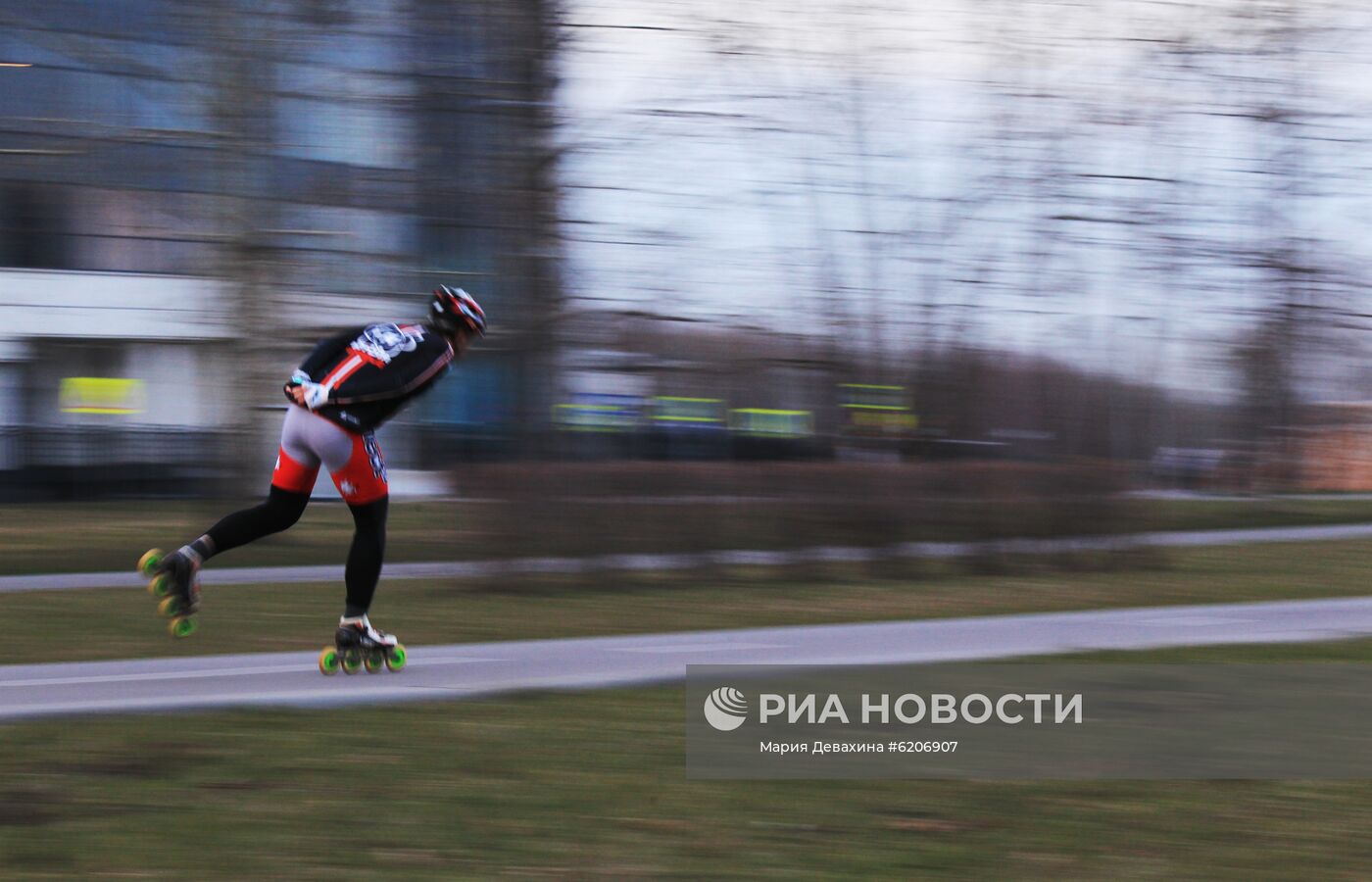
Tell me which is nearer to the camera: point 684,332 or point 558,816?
point 558,816

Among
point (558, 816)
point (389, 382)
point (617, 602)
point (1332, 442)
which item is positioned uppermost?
point (389, 382)

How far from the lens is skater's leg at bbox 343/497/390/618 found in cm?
711

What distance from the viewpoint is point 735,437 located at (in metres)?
13.2

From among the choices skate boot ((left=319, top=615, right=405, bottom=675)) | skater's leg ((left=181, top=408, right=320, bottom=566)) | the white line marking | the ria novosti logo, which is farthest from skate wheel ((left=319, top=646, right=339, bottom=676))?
the ria novosti logo

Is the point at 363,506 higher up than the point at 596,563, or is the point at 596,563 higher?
the point at 363,506

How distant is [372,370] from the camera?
274 inches

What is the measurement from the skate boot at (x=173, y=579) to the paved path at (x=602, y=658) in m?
0.30

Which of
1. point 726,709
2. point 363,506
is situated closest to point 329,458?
point 363,506

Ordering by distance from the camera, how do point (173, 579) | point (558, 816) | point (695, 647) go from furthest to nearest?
point (695, 647)
point (173, 579)
point (558, 816)

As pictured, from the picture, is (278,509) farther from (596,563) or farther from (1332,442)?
(1332,442)

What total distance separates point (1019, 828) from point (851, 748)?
1065 millimetres

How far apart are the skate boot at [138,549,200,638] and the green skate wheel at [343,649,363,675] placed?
2.81 ft

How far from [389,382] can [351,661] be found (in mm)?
1331

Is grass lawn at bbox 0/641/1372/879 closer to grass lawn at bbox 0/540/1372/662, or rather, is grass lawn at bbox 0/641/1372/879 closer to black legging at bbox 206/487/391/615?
black legging at bbox 206/487/391/615
